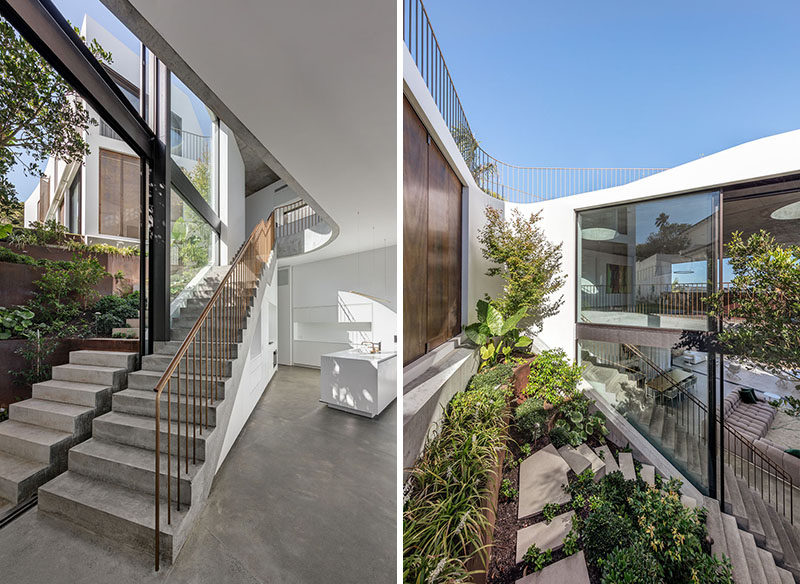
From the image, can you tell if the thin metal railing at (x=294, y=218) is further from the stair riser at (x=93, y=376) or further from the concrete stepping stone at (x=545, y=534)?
the concrete stepping stone at (x=545, y=534)

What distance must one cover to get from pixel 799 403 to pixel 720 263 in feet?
2.68

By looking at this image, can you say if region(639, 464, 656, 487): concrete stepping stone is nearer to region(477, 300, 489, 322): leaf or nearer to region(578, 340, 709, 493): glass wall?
region(578, 340, 709, 493): glass wall

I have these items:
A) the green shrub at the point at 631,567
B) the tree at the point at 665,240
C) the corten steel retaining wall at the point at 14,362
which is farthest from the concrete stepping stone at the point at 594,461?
the corten steel retaining wall at the point at 14,362

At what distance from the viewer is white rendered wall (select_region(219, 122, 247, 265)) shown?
15.3 feet

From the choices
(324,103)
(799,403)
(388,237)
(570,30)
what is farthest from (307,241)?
(799,403)

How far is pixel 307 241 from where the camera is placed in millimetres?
5395

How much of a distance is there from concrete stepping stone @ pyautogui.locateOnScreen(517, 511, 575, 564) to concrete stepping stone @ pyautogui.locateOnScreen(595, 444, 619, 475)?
0.62m

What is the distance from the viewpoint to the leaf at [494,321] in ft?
7.85

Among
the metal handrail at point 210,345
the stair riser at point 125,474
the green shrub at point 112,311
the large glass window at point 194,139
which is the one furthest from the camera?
the large glass window at point 194,139

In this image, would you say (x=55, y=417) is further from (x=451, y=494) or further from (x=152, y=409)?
(x=451, y=494)

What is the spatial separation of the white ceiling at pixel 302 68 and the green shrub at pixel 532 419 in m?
2.00

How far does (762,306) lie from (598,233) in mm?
1249

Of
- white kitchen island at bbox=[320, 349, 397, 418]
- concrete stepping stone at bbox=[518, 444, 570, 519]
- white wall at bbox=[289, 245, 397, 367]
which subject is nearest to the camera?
concrete stepping stone at bbox=[518, 444, 570, 519]

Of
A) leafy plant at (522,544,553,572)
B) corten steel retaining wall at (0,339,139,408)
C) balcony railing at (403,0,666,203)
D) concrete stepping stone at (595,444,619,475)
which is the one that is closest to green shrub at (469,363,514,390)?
concrete stepping stone at (595,444,619,475)
